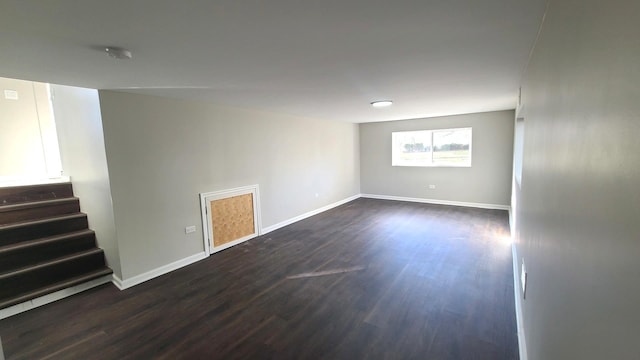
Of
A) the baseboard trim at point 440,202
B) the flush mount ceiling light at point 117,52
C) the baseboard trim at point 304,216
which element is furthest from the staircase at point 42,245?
the baseboard trim at point 440,202

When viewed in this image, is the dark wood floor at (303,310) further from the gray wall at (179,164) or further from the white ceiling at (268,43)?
the white ceiling at (268,43)

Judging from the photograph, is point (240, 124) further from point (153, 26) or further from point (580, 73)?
point (580, 73)

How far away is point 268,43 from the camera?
5.97 feet

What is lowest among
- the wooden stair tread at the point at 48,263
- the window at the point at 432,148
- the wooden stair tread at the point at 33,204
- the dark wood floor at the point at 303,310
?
the dark wood floor at the point at 303,310

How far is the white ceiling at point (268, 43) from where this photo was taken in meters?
1.38

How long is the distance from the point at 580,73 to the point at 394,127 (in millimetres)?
6616

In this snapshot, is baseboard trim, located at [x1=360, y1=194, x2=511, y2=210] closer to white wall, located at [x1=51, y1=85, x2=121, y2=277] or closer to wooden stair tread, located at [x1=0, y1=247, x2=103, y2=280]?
white wall, located at [x1=51, y1=85, x2=121, y2=277]

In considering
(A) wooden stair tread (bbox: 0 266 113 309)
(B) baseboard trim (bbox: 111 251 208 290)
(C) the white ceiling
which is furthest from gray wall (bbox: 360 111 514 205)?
(A) wooden stair tread (bbox: 0 266 113 309)

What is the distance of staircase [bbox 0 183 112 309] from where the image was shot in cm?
294

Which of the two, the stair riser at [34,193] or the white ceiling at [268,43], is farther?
the stair riser at [34,193]

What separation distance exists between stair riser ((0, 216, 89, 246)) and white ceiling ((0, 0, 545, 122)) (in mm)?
1970

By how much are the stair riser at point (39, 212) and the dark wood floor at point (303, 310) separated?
4.18 feet

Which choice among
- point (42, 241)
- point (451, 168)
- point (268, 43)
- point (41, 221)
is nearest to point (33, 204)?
point (41, 221)

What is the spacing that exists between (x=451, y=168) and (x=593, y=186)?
6.46m
